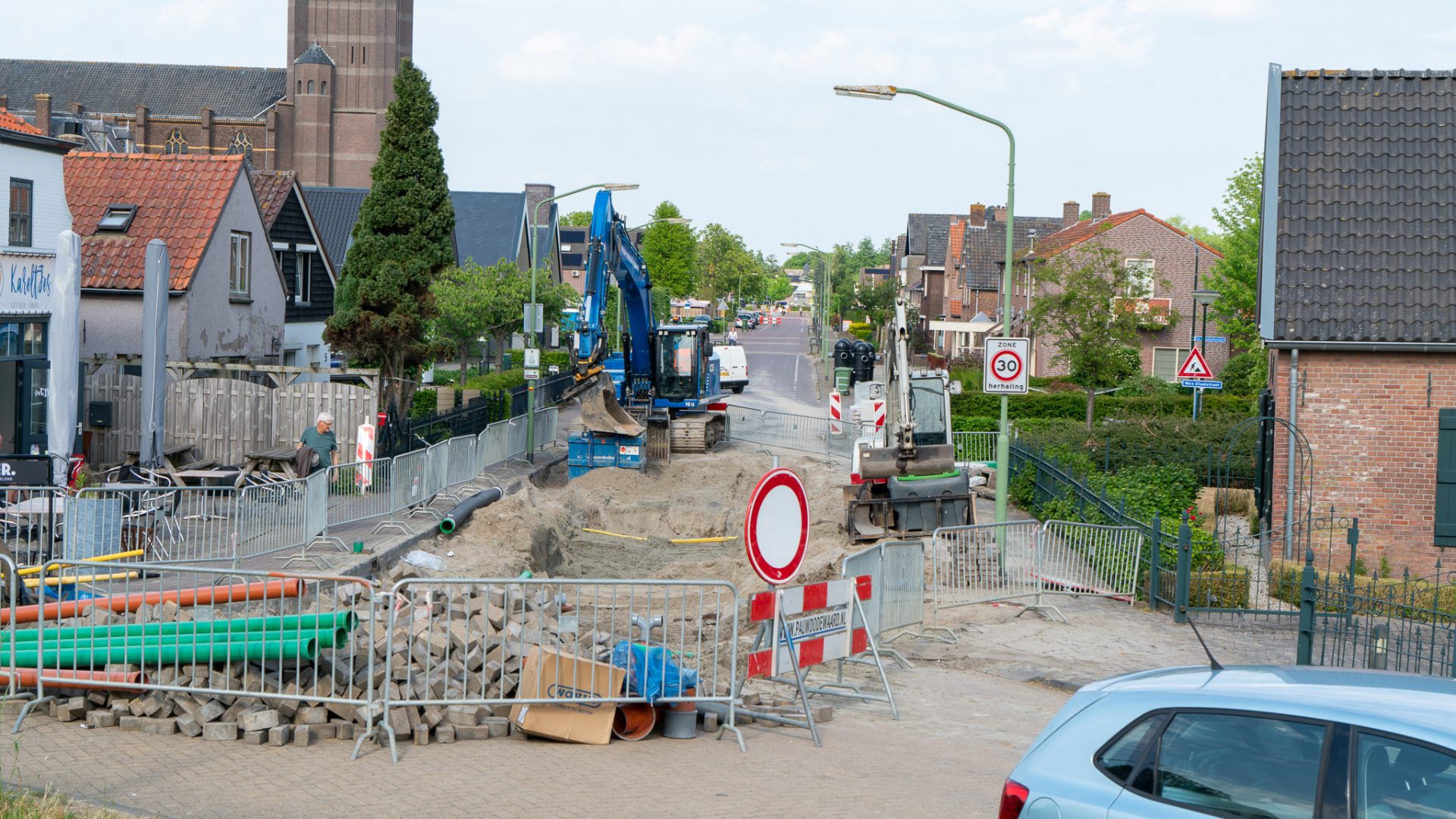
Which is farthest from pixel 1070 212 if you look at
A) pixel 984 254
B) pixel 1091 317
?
pixel 1091 317

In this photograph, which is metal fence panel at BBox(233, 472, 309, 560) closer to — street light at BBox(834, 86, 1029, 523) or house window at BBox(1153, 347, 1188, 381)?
street light at BBox(834, 86, 1029, 523)

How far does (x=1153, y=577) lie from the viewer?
50.7 feet

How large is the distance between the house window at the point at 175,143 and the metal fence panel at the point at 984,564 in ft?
294

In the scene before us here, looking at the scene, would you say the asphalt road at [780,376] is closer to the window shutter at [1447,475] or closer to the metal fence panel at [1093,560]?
the window shutter at [1447,475]

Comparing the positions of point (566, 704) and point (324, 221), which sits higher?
point (324, 221)

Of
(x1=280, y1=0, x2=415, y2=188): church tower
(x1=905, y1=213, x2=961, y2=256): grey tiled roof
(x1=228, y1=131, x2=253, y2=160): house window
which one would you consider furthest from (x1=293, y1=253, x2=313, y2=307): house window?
(x1=905, y1=213, x2=961, y2=256): grey tiled roof

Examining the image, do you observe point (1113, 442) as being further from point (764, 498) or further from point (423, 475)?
point (764, 498)

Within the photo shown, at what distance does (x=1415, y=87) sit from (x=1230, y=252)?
34033mm

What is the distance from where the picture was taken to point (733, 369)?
5562 cm

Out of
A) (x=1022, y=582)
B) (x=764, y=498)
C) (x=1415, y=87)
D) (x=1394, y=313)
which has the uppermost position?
(x=1415, y=87)

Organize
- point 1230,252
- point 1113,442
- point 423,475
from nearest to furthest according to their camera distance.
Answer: point 423,475 < point 1113,442 < point 1230,252

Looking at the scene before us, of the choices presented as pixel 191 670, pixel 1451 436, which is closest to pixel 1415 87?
pixel 1451 436

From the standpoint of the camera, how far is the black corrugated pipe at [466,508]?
1884cm

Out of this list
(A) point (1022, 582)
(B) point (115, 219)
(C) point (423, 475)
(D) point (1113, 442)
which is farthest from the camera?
(D) point (1113, 442)
